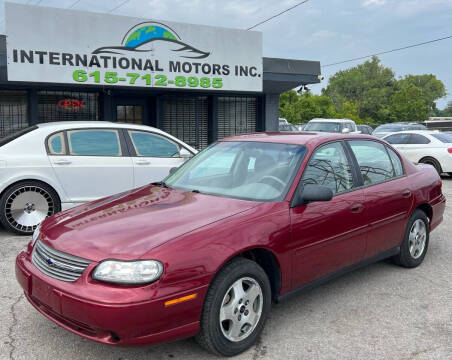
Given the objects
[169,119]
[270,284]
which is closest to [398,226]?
[270,284]

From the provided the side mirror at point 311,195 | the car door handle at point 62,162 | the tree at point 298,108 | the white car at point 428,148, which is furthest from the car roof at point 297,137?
the tree at point 298,108

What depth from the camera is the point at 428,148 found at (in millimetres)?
13758

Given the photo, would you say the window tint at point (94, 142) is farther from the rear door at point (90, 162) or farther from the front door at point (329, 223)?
the front door at point (329, 223)

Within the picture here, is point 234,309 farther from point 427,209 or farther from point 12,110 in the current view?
point 12,110

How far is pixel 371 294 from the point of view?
4562 mm

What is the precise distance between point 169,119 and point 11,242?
26.2ft

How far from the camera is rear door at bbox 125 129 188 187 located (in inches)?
287

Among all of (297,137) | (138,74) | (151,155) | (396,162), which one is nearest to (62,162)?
(151,155)

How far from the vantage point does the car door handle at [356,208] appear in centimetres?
429

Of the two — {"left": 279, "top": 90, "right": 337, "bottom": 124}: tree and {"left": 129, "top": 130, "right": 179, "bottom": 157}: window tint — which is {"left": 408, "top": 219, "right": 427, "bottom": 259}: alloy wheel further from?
{"left": 279, "top": 90, "right": 337, "bottom": 124}: tree

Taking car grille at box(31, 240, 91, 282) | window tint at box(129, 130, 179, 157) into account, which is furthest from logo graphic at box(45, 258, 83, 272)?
window tint at box(129, 130, 179, 157)

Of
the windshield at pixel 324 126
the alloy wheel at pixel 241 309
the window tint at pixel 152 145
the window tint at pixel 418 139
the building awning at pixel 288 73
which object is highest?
the building awning at pixel 288 73

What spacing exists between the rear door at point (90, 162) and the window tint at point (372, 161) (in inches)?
142

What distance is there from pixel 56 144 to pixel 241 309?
4.50m
